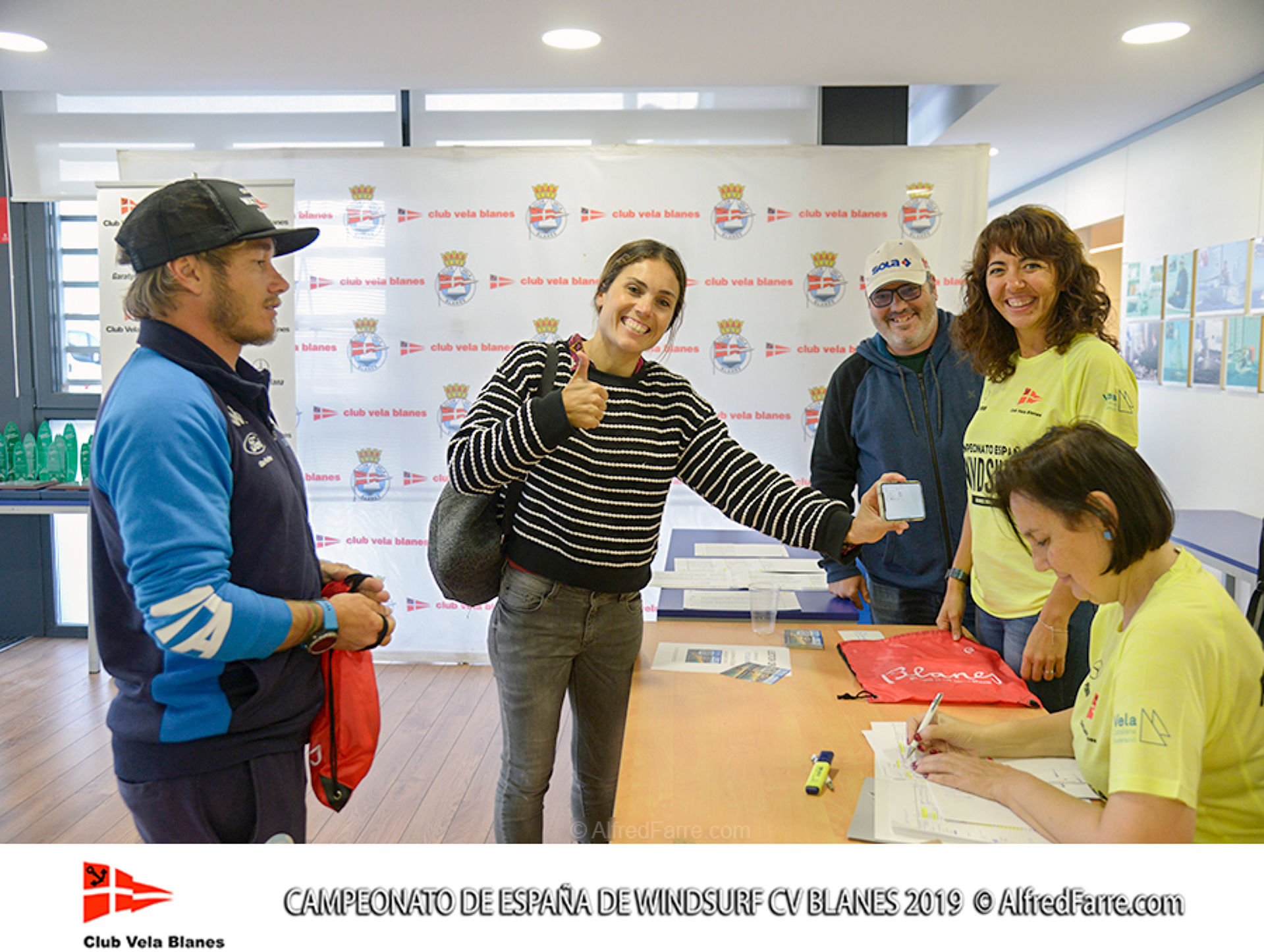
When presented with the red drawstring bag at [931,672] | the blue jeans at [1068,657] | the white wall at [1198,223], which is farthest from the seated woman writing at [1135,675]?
the white wall at [1198,223]

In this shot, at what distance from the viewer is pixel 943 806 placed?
1154 millimetres

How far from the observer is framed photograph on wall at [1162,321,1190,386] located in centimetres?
425

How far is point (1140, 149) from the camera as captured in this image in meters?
4.54

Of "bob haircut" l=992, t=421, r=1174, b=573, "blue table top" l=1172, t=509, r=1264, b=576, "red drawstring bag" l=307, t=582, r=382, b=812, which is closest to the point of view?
"bob haircut" l=992, t=421, r=1174, b=573

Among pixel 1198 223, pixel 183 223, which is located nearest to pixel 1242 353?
pixel 1198 223

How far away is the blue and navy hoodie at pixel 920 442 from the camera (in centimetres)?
216

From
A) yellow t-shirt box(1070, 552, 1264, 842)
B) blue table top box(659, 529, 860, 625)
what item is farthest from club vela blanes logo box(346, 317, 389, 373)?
yellow t-shirt box(1070, 552, 1264, 842)

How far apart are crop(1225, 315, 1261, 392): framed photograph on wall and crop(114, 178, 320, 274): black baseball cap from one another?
392cm

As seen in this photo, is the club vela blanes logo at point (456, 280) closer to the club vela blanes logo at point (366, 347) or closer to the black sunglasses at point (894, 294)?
the club vela blanes logo at point (366, 347)

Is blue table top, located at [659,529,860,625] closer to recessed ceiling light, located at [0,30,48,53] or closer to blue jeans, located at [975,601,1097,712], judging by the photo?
blue jeans, located at [975,601,1097,712]

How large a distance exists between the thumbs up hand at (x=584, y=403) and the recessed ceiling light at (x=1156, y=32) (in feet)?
8.60
